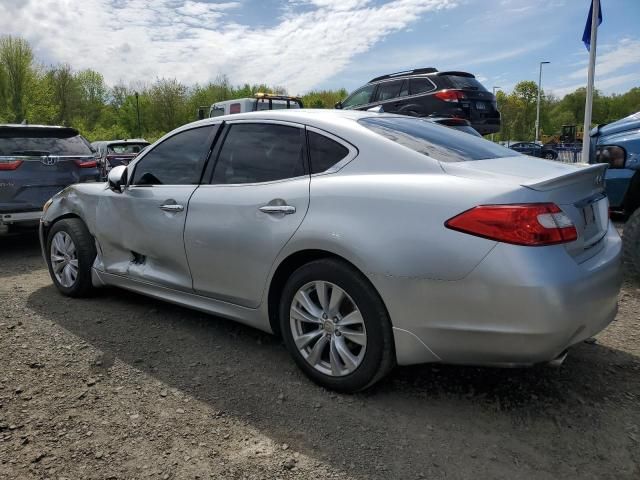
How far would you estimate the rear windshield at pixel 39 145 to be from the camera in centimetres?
632

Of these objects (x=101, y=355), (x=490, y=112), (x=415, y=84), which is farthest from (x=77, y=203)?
(x=490, y=112)

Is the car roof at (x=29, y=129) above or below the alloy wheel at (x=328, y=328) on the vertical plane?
above

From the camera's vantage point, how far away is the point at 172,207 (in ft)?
11.5

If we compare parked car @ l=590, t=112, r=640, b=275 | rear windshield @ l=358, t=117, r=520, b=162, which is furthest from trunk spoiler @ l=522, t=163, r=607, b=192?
parked car @ l=590, t=112, r=640, b=275

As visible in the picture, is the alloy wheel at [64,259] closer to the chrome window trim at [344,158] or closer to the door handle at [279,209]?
the door handle at [279,209]

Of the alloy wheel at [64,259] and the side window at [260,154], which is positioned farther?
the alloy wheel at [64,259]

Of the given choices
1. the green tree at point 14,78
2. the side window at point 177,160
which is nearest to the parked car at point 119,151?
the side window at point 177,160

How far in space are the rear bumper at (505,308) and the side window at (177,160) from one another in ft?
5.62

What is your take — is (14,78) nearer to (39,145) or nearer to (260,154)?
(39,145)

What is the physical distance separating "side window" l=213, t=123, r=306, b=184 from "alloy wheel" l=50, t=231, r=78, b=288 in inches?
71.7

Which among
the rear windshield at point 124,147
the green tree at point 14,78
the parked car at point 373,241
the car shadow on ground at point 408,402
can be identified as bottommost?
the car shadow on ground at point 408,402

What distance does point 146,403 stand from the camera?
8.98 ft

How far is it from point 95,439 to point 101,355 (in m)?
1.00

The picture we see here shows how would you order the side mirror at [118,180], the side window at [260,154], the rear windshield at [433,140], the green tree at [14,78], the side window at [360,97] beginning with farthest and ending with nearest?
the green tree at [14,78], the side window at [360,97], the side mirror at [118,180], the side window at [260,154], the rear windshield at [433,140]
